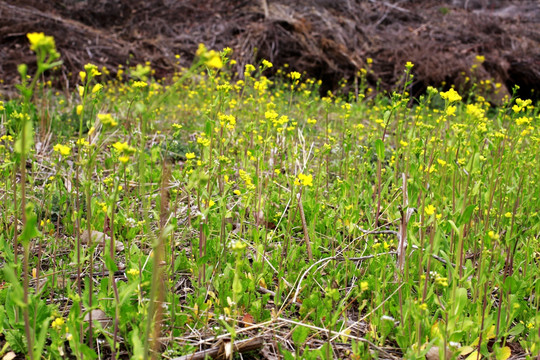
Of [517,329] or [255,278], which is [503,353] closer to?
[517,329]

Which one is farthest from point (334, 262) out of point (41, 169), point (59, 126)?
point (59, 126)

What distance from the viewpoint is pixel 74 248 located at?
219cm

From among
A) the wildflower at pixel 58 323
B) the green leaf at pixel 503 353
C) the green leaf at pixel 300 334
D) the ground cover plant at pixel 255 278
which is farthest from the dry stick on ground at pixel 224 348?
the green leaf at pixel 503 353

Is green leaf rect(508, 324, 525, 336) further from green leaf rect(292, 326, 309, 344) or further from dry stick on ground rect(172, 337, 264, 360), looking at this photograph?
dry stick on ground rect(172, 337, 264, 360)

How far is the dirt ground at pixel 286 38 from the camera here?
708 cm

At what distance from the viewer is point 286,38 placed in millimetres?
7391

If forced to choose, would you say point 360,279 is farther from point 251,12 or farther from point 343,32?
point 251,12

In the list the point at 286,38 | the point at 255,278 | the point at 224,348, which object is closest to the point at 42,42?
the point at 224,348

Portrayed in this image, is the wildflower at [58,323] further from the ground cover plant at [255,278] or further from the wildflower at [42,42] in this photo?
the wildflower at [42,42]

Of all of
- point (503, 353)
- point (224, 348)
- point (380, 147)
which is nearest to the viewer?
point (224, 348)

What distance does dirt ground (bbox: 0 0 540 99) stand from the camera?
7078 millimetres

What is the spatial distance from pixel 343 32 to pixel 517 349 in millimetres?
6828

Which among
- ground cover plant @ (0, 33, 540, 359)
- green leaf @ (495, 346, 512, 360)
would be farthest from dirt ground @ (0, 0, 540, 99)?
green leaf @ (495, 346, 512, 360)

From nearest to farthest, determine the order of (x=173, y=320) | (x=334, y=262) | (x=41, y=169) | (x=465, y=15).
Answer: (x=173, y=320) → (x=334, y=262) → (x=41, y=169) → (x=465, y=15)
